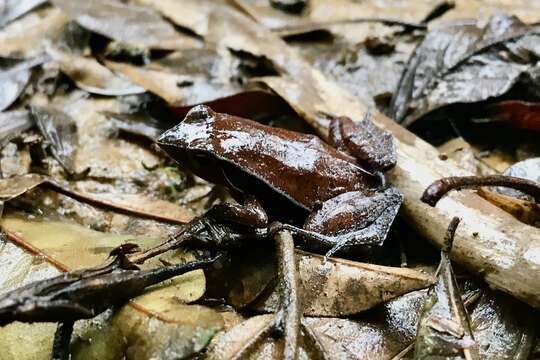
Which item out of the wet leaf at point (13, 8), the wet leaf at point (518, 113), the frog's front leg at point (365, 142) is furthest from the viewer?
the wet leaf at point (13, 8)

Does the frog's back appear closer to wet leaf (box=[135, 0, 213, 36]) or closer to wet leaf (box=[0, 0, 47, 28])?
wet leaf (box=[135, 0, 213, 36])

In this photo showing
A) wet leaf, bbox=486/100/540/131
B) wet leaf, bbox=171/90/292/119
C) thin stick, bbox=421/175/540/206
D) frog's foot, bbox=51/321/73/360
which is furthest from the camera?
wet leaf, bbox=171/90/292/119

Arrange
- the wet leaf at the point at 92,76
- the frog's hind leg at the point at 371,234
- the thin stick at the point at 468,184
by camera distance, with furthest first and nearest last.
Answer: the wet leaf at the point at 92,76 → the thin stick at the point at 468,184 → the frog's hind leg at the point at 371,234

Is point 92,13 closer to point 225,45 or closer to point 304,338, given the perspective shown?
point 225,45

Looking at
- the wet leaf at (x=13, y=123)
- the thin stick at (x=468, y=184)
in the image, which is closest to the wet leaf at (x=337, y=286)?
the thin stick at (x=468, y=184)

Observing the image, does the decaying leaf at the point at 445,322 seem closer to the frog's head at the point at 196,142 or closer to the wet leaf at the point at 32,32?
the frog's head at the point at 196,142

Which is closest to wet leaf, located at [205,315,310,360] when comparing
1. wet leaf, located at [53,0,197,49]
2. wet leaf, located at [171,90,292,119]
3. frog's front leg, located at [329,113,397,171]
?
frog's front leg, located at [329,113,397,171]

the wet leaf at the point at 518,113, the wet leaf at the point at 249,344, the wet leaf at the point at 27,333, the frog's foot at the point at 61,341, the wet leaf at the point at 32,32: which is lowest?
the wet leaf at the point at 32,32
